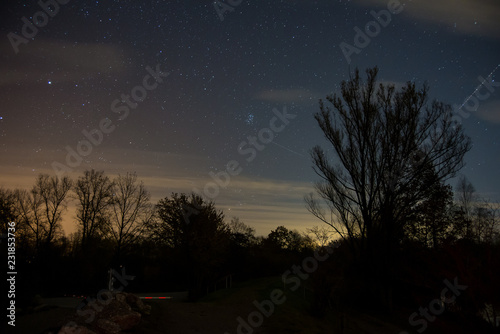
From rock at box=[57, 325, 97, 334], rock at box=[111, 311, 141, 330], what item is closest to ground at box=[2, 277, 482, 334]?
rock at box=[111, 311, 141, 330]

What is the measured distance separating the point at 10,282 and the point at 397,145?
19234 mm

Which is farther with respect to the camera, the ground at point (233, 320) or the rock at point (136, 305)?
the rock at point (136, 305)

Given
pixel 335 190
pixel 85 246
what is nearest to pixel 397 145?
pixel 335 190

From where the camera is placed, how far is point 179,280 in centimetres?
3053

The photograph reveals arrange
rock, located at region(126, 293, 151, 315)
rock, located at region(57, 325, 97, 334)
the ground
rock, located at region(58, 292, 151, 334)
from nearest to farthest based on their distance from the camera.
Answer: rock, located at region(57, 325, 97, 334) < rock, located at region(58, 292, 151, 334) < the ground < rock, located at region(126, 293, 151, 315)

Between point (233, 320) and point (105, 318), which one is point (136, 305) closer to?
point (105, 318)

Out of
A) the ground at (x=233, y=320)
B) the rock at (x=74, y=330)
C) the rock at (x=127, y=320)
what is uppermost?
the rock at (x=74, y=330)

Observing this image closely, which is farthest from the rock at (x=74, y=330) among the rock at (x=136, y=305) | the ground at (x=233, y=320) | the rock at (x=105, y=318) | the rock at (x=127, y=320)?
the rock at (x=136, y=305)

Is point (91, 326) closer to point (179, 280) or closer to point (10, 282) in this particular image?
point (10, 282)

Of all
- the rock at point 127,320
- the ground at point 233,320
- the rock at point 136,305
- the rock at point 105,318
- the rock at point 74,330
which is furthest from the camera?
the rock at point 136,305

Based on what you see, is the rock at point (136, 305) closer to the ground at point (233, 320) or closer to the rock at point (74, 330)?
the ground at point (233, 320)

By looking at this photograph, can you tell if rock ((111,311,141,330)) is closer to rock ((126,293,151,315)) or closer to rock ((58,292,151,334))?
rock ((58,292,151,334))

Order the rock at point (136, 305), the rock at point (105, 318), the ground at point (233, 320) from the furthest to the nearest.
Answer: the rock at point (136, 305) < the ground at point (233, 320) < the rock at point (105, 318)

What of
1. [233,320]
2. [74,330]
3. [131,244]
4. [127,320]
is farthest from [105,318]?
[131,244]
